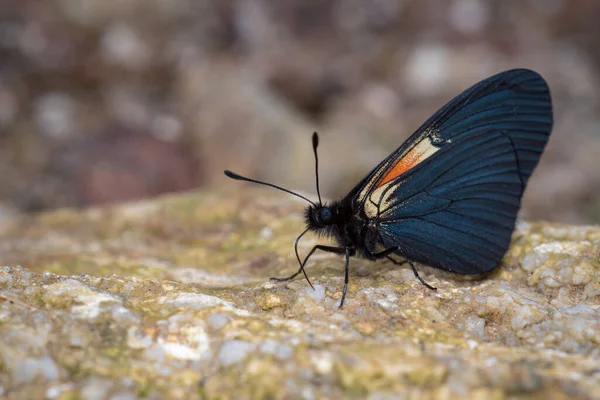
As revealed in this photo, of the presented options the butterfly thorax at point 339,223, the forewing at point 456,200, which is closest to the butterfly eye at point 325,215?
the butterfly thorax at point 339,223

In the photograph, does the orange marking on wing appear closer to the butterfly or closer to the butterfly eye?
the butterfly

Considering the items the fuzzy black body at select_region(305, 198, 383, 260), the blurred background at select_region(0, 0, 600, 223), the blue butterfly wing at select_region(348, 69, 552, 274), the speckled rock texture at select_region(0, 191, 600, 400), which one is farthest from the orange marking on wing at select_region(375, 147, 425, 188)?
the blurred background at select_region(0, 0, 600, 223)

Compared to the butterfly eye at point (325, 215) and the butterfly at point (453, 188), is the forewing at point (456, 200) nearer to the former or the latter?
the butterfly at point (453, 188)

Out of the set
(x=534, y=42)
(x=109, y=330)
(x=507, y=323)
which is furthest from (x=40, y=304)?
(x=534, y=42)

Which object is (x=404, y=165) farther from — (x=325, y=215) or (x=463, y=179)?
(x=325, y=215)

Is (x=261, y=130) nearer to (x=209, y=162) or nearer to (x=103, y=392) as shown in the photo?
(x=209, y=162)

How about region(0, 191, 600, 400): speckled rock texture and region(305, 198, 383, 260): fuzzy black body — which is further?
region(305, 198, 383, 260): fuzzy black body
